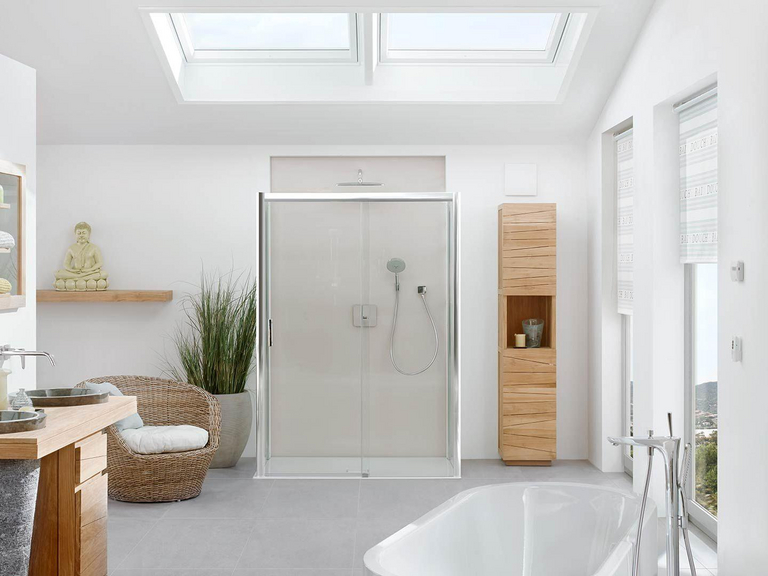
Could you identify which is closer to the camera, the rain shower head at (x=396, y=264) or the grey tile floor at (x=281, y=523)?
the grey tile floor at (x=281, y=523)

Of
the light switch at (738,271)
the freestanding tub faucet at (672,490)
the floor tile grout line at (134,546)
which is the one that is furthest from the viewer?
the floor tile grout line at (134,546)

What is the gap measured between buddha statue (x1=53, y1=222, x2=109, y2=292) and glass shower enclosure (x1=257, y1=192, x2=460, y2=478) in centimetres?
125

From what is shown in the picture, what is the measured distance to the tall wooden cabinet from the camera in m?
4.84

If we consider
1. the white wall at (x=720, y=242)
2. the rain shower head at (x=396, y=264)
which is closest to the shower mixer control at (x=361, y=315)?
the rain shower head at (x=396, y=264)

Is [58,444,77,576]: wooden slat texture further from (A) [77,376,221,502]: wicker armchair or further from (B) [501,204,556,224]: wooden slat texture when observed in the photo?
(B) [501,204,556,224]: wooden slat texture

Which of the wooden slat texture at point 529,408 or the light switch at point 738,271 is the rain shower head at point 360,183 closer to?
the wooden slat texture at point 529,408

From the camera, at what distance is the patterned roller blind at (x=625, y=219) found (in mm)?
4500

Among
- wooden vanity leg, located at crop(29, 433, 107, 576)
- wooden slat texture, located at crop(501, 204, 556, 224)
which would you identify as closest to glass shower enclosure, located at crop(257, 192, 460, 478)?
wooden slat texture, located at crop(501, 204, 556, 224)

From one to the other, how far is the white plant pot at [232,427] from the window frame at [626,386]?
2468 millimetres

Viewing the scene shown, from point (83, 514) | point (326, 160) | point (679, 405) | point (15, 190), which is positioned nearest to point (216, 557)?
point (83, 514)

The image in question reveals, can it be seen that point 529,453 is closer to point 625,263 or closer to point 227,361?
point 625,263

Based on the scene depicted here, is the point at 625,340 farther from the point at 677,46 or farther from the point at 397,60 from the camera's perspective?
the point at 397,60

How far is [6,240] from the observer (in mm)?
3309

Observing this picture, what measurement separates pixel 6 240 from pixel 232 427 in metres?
2.01
